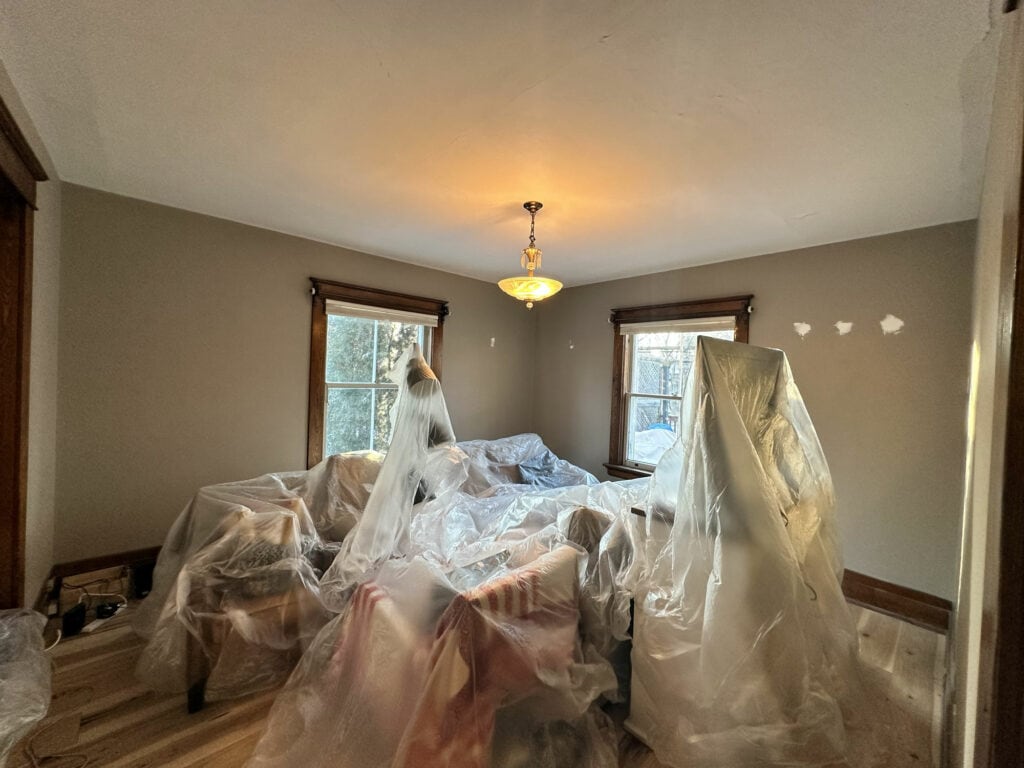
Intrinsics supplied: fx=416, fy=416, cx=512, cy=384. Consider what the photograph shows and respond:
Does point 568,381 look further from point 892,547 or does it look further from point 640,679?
point 640,679

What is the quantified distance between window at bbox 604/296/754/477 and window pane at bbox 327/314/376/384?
7.54 ft

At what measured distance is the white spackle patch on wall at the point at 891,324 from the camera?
2.58m

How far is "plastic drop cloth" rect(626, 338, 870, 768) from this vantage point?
1418 mm

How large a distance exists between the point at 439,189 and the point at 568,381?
269 centimetres

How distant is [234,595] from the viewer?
5.80 feet

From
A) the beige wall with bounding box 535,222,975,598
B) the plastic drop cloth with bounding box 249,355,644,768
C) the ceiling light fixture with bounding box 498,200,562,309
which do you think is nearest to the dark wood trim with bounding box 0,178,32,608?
the plastic drop cloth with bounding box 249,355,644,768

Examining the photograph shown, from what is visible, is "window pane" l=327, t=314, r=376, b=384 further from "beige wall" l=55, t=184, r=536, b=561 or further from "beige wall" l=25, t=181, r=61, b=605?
"beige wall" l=25, t=181, r=61, b=605

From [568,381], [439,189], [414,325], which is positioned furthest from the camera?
[568,381]

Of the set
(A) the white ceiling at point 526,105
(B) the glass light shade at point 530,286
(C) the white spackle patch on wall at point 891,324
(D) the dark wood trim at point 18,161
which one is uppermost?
(A) the white ceiling at point 526,105

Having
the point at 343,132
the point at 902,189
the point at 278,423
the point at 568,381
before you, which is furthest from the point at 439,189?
the point at 568,381

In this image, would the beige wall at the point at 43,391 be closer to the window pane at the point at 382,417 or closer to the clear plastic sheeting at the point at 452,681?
the clear plastic sheeting at the point at 452,681

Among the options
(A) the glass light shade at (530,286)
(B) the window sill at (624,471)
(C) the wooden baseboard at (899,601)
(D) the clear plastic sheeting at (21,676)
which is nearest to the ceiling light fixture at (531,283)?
(A) the glass light shade at (530,286)

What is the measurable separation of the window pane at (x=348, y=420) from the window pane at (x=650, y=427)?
95.8 inches

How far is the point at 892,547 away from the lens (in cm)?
260
